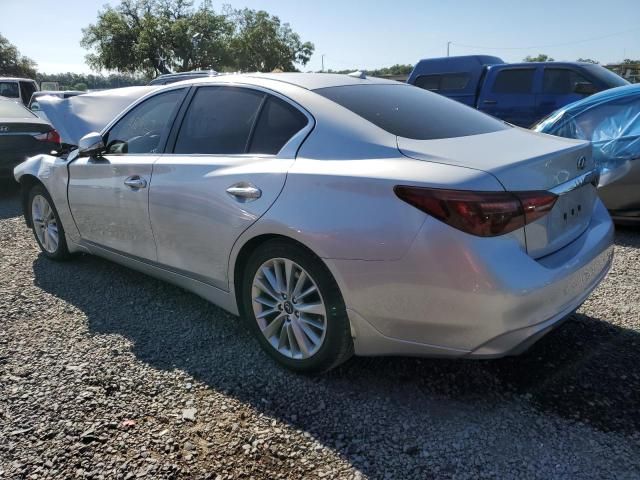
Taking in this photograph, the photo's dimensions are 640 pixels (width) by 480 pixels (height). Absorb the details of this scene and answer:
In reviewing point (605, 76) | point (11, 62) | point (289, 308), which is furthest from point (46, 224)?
point (11, 62)

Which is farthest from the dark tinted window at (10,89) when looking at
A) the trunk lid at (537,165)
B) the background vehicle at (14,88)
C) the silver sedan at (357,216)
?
the trunk lid at (537,165)

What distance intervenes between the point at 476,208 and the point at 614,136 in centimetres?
398

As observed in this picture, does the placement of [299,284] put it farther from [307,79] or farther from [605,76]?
[605,76]

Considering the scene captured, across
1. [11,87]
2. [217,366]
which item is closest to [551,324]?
[217,366]

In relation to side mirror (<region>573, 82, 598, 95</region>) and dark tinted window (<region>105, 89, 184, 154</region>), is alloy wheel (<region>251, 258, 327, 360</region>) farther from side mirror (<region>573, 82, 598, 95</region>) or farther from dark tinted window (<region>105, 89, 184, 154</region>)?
side mirror (<region>573, 82, 598, 95</region>)

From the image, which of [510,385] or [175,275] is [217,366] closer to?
[175,275]

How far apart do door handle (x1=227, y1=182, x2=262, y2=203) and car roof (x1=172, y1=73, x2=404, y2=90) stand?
0.67 metres

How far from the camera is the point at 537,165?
7.98ft

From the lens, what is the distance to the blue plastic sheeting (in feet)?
16.8

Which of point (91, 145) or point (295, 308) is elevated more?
point (91, 145)

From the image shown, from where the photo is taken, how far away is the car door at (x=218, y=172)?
2.85 metres

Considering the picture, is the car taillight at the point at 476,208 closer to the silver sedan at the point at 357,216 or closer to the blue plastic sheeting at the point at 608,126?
the silver sedan at the point at 357,216

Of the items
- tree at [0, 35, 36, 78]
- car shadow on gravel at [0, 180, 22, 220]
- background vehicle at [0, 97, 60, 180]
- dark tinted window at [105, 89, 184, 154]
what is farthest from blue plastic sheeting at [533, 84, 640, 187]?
tree at [0, 35, 36, 78]

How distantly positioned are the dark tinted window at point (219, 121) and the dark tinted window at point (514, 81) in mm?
7827
